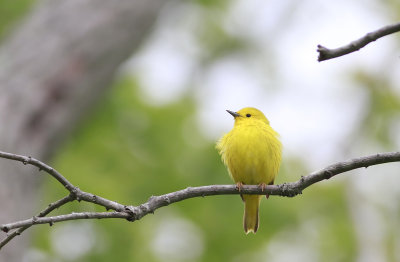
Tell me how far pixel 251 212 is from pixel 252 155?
2.98ft

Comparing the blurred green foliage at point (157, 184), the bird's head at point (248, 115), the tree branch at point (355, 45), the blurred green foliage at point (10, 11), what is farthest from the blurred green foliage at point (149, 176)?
the tree branch at point (355, 45)

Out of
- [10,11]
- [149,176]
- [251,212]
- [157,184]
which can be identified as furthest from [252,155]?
[10,11]

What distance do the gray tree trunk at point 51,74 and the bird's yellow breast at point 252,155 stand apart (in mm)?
1866

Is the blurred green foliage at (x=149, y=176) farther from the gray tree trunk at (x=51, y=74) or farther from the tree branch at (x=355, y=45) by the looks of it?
the tree branch at (x=355, y=45)

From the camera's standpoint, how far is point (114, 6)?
7.46 metres

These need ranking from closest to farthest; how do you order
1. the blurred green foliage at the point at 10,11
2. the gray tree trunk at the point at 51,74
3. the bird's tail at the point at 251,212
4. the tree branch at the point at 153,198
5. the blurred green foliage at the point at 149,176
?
the tree branch at the point at 153,198, the gray tree trunk at the point at 51,74, the bird's tail at the point at 251,212, the blurred green foliage at the point at 149,176, the blurred green foliage at the point at 10,11

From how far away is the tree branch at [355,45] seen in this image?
2475mm

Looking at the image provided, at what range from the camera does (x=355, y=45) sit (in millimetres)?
2516

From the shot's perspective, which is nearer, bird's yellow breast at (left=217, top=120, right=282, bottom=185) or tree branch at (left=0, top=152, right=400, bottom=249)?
tree branch at (left=0, top=152, right=400, bottom=249)

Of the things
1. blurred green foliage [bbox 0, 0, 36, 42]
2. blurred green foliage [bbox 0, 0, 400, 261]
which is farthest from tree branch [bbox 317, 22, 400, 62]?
blurred green foliage [bbox 0, 0, 36, 42]

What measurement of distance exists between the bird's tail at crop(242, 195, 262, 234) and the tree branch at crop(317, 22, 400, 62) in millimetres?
3827

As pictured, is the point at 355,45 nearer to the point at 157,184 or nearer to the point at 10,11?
the point at 157,184

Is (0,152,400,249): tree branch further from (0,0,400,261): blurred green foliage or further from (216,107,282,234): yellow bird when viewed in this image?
(0,0,400,261): blurred green foliage

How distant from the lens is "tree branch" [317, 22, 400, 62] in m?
2.47
